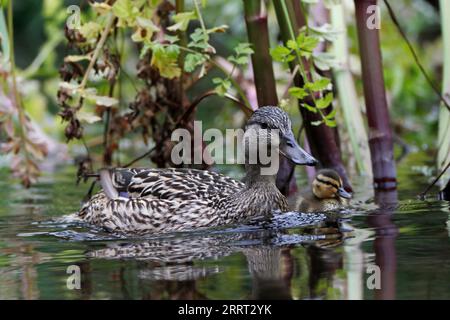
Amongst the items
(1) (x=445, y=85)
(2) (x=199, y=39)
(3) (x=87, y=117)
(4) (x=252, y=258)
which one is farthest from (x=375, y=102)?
(4) (x=252, y=258)

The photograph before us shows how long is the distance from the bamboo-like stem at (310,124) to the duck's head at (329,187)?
7.1 inches

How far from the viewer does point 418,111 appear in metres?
12.8

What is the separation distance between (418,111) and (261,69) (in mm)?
7012

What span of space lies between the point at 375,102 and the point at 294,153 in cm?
113

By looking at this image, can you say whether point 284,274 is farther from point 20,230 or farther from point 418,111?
point 418,111

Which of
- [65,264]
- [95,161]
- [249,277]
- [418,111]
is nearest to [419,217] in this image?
[249,277]

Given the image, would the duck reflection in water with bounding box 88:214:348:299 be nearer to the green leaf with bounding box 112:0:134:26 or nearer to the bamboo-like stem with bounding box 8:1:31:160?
the green leaf with bounding box 112:0:134:26

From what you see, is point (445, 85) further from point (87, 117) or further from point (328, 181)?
point (87, 117)

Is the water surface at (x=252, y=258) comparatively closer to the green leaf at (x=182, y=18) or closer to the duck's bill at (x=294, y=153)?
the duck's bill at (x=294, y=153)

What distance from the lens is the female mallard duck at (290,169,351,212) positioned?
628cm

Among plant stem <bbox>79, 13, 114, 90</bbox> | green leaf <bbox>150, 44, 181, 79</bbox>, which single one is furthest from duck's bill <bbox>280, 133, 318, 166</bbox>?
plant stem <bbox>79, 13, 114, 90</bbox>

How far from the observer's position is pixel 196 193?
5789 mm

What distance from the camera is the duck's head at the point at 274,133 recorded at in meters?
5.68

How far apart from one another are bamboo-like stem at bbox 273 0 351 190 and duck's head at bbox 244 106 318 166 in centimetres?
30
